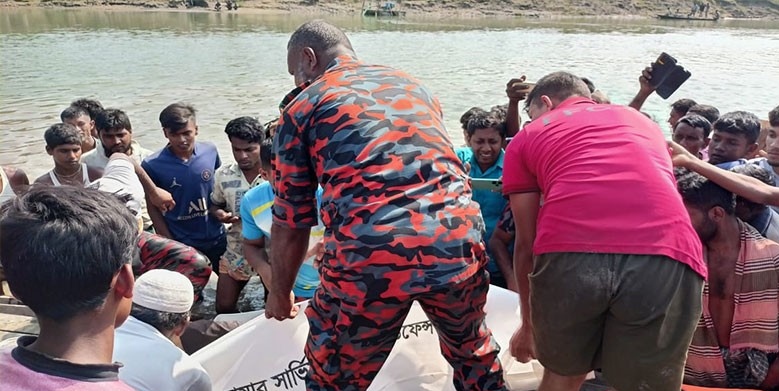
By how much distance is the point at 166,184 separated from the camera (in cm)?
411

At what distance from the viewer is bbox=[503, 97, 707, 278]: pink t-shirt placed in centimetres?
186

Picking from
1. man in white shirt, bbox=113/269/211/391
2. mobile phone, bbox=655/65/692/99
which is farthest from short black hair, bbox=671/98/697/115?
man in white shirt, bbox=113/269/211/391

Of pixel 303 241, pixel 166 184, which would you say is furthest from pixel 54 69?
pixel 303 241

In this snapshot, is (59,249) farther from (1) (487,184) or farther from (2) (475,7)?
(2) (475,7)

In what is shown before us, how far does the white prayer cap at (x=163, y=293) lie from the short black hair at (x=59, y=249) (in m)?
1.00

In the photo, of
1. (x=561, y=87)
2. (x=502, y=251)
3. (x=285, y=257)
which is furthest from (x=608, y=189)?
(x=502, y=251)

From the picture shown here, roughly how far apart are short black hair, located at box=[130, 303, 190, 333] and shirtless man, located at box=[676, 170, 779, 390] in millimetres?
2005

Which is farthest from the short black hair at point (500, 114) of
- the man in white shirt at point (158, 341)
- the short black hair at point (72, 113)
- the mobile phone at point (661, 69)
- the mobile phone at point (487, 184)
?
the short black hair at point (72, 113)

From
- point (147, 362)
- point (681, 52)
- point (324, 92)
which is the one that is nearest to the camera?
point (147, 362)

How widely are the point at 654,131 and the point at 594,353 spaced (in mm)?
778

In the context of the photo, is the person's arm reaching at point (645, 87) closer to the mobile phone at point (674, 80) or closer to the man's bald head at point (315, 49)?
the mobile phone at point (674, 80)

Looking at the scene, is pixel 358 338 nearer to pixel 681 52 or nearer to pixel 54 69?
pixel 54 69

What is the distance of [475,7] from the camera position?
55.6m

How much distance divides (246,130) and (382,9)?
49.2 meters
